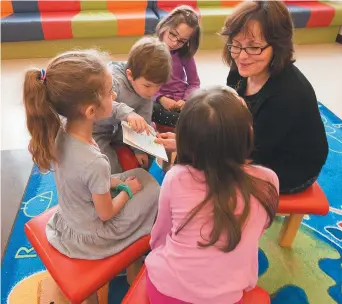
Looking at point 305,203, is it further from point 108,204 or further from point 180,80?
point 180,80

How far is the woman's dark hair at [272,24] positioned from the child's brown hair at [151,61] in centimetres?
29

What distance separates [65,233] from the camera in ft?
3.77

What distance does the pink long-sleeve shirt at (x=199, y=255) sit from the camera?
85cm

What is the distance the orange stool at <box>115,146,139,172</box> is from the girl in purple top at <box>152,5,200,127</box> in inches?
13.8

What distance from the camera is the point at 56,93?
3.25ft

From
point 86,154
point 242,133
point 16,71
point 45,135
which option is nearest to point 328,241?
point 242,133

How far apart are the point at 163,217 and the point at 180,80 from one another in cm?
Result: 112

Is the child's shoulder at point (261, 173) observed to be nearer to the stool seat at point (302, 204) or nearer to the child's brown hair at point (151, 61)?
the stool seat at point (302, 204)

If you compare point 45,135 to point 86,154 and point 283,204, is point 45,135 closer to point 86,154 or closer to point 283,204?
point 86,154

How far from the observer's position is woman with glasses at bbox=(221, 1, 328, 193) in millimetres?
1255

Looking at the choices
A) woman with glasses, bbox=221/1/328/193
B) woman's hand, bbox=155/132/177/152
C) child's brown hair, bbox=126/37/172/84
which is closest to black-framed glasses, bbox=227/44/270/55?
woman with glasses, bbox=221/1/328/193

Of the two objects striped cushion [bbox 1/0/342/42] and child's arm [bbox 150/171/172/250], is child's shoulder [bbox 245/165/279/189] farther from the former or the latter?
striped cushion [bbox 1/0/342/42]

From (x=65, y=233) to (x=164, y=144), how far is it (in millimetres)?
551

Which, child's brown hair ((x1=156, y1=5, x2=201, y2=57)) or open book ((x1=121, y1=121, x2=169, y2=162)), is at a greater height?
child's brown hair ((x1=156, y1=5, x2=201, y2=57))
